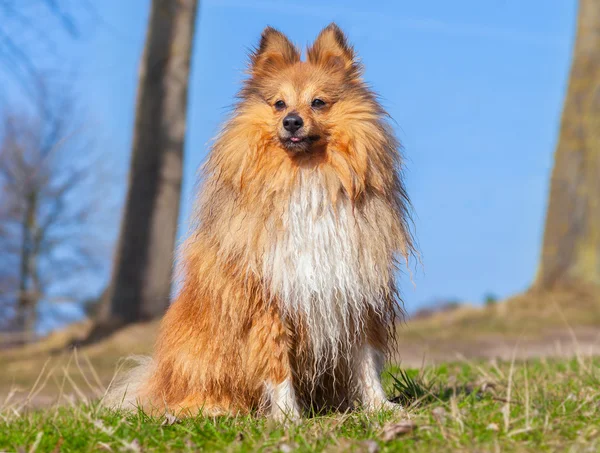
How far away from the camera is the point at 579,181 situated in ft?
41.7

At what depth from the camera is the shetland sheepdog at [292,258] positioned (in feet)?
13.6

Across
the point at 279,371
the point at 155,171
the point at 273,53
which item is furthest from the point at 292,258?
the point at 155,171

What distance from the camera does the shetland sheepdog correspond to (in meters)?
4.14

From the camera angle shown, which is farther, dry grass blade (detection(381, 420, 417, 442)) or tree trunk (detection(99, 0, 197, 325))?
tree trunk (detection(99, 0, 197, 325))

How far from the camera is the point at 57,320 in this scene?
1755cm

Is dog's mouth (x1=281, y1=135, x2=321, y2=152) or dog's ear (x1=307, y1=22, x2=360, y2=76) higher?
dog's ear (x1=307, y1=22, x2=360, y2=76)

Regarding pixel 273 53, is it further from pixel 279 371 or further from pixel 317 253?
pixel 279 371

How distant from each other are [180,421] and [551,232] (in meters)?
10.2

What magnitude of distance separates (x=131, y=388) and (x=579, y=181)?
32.6ft

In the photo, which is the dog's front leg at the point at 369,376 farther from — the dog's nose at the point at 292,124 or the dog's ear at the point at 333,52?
the dog's ear at the point at 333,52

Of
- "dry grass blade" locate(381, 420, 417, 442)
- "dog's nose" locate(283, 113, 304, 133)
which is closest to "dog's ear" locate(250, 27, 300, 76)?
"dog's nose" locate(283, 113, 304, 133)

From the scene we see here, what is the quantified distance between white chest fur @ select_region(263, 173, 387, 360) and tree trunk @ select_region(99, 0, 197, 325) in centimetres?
797

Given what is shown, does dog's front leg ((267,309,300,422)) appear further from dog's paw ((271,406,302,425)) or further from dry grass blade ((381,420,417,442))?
dry grass blade ((381,420,417,442))

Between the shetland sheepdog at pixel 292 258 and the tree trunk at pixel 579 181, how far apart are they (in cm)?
891
